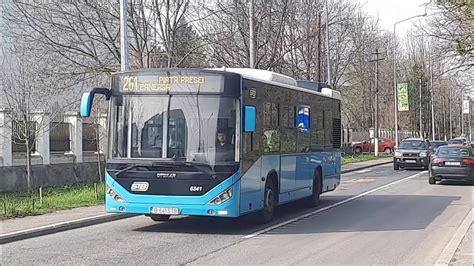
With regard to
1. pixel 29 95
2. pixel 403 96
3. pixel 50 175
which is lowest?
pixel 50 175

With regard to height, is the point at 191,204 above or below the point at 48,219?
above

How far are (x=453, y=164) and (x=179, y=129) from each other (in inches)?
649

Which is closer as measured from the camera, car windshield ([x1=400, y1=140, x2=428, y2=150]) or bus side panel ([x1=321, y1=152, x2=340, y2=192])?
bus side panel ([x1=321, y1=152, x2=340, y2=192])

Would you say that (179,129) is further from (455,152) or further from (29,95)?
(455,152)

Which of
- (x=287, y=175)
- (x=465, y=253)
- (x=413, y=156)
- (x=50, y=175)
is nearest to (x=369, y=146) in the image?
(x=413, y=156)

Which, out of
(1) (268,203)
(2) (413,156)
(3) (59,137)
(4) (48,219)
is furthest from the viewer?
(2) (413,156)

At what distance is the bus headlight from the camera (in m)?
12.4

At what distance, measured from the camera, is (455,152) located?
86.9 ft

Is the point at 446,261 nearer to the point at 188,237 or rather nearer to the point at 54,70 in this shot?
the point at 188,237

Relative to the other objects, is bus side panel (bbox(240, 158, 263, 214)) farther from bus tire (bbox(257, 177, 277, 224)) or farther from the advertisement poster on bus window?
the advertisement poster on bus window

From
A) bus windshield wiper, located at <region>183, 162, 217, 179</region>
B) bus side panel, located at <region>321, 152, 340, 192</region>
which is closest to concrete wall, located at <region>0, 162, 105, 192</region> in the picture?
bus side panel, located at <region>321, 152, 340, 192</region>

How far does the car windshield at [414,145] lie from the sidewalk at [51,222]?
24841mm

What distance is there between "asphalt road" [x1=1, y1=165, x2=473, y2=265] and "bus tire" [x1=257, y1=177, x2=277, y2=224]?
1.08 feet

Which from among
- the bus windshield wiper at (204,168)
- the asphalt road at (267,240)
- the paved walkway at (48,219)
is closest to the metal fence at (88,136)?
the paved walkway at (48,219)
